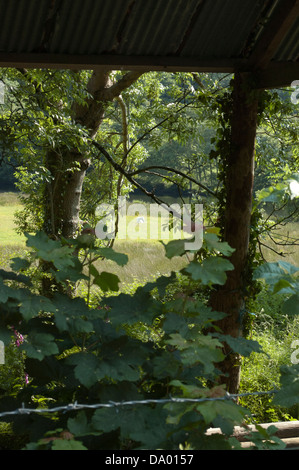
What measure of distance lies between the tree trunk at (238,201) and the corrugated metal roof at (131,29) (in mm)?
339

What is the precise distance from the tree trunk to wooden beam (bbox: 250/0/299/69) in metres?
0.19

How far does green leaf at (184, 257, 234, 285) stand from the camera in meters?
1.64

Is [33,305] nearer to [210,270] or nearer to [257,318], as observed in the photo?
[210,270]

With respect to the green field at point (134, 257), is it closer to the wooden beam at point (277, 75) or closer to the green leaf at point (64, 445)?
the wooden beam at point (277, 75)

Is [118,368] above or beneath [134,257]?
beneath

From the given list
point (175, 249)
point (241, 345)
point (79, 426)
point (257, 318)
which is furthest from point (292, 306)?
point (257, 318)

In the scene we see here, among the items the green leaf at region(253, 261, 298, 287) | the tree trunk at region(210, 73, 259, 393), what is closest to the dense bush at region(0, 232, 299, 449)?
the green leaf at region(253, 261, 298, 287)

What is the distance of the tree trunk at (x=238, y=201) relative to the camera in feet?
11.5

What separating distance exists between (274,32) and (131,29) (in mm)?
835

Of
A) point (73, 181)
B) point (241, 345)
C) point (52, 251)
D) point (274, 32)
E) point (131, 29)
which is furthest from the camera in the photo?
point (73, 181)

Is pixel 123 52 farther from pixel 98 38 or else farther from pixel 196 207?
pixel 196 207

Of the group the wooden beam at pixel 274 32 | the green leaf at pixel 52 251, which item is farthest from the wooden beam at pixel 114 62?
the green leaf at pixel 52 251

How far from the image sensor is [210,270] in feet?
5.52
